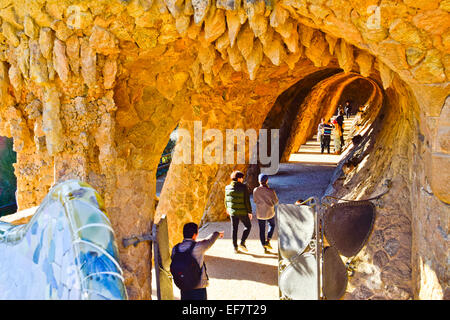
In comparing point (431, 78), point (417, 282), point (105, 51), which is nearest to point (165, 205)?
point (105, 51)

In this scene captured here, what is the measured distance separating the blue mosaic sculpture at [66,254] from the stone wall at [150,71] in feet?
6.02

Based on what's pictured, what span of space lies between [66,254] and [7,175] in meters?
14.0

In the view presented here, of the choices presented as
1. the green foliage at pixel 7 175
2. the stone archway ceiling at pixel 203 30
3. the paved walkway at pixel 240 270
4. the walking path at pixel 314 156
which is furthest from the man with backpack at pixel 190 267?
the green foliage at pixel 7 175

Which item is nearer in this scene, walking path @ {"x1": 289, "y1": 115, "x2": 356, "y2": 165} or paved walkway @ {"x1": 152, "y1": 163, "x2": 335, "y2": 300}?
paved walkway @ {"x1": 152, "y1": 163, "x2": 335, "y2": 300}

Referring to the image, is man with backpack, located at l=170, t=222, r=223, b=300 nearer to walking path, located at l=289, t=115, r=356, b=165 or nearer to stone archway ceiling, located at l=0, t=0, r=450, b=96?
stone archway ceiling, located at l=0, t=0, r=450, b=96

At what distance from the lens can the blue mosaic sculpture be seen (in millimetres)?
1427

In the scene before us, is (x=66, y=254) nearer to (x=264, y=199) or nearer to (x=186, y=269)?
(x=186, y=269)

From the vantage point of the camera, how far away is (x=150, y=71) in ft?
13.1

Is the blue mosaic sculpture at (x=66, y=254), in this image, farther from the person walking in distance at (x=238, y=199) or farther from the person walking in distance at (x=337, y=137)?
the person walking in distance at (x=337, y=137)

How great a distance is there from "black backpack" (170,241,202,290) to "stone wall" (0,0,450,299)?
0.87 metres
